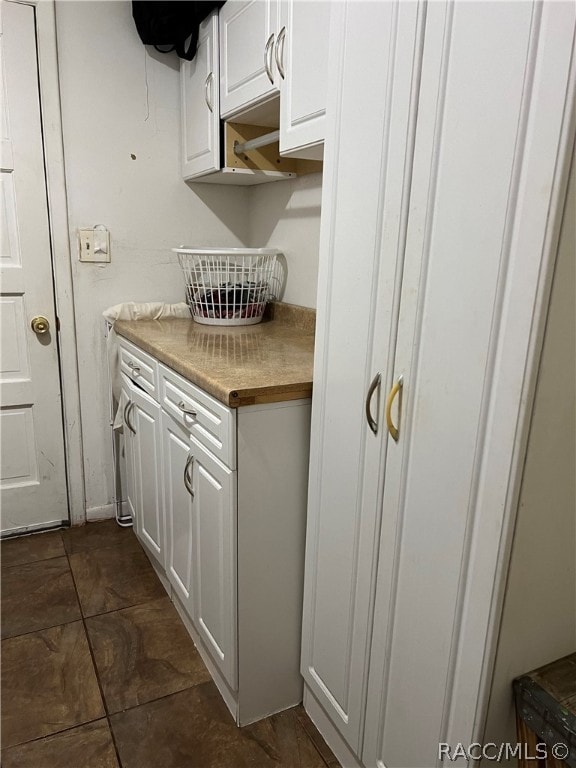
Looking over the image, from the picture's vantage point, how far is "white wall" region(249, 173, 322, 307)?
2090 millimetres

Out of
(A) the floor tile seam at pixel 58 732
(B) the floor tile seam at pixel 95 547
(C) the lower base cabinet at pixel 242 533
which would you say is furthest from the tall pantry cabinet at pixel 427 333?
(B) the floor tile seam at pixel 95 547

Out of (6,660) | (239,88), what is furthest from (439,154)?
(6,660)

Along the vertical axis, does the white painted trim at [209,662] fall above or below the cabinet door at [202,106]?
below

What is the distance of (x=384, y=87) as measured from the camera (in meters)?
0.98

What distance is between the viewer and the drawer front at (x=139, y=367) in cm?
185

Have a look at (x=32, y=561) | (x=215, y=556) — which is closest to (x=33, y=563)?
(x=32, y=561)

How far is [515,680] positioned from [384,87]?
1.05 meters

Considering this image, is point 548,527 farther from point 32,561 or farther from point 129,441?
point 32,561

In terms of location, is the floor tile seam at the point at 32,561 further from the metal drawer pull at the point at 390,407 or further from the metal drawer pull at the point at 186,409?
the metal drawer pull at the point at 390,407

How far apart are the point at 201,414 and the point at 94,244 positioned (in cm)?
123

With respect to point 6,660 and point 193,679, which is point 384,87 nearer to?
point 193,679

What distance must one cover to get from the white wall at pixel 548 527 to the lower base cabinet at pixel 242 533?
625 millimetres

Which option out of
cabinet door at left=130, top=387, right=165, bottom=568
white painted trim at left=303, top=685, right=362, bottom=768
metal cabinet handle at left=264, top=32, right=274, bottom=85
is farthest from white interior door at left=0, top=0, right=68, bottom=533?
white painted trim at left=303, top=685, right=362, bottom=768

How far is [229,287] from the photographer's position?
2.17 meters
